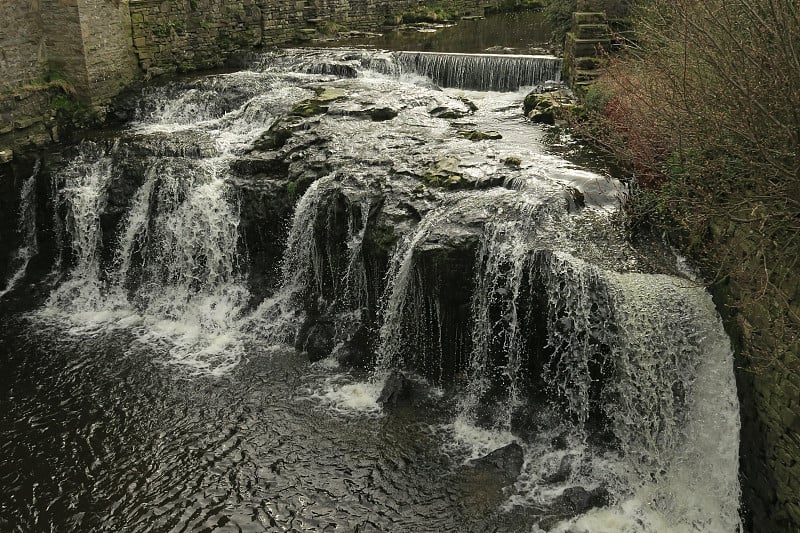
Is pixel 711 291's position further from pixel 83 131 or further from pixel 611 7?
pixel 83 131

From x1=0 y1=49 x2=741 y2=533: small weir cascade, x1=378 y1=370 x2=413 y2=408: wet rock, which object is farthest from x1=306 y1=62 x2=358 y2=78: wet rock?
x1=378 y1=370 x2=413 y2=408: wet rock

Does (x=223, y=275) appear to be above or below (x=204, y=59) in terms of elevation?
below

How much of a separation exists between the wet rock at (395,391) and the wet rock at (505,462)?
1.25 m

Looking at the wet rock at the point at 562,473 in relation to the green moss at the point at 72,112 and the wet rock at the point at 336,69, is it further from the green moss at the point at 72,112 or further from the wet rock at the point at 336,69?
the green moss at the point at 72,112

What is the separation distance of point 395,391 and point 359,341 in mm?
1045

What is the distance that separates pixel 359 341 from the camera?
876cm

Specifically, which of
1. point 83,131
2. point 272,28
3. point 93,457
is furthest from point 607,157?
point 272,28

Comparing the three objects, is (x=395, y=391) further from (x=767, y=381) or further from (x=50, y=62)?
(x=50, y=62)

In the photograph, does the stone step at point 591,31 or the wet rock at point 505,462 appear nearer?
the wet rock at point 505,462

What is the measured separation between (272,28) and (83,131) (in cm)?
643

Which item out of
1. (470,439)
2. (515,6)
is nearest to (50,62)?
(470,439)

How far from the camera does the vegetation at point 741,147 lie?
531cm

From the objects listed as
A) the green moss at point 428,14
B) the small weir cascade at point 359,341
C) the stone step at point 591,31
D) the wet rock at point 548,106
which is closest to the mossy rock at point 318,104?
the small weir cascade at point 359,341

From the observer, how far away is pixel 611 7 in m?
12.6
